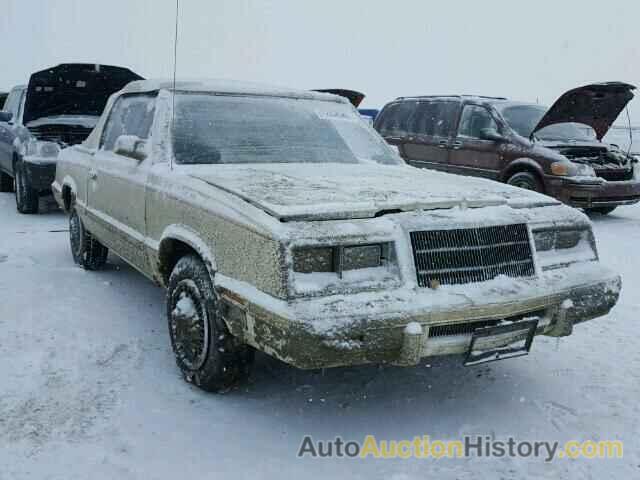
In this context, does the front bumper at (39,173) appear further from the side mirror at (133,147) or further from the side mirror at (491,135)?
→ the side mirror at (491,135)

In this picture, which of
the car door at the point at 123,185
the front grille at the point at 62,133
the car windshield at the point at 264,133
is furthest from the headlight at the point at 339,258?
the front grille at the point at 62,133

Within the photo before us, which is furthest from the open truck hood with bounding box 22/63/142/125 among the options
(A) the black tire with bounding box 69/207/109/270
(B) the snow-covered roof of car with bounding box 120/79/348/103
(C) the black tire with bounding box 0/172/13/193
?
(B) the snow-covered roof of car with bounding box 120/79/348/103

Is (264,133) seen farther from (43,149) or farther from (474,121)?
(474,121)

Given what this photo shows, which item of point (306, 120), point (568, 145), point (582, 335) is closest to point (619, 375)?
point (582, 335)

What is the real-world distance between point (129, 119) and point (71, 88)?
182 inches

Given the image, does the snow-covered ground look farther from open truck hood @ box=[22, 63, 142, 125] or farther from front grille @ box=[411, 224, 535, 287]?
open truck hood @ box=[22, 63, 142, 125]

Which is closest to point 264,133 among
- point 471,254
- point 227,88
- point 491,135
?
point 227,88

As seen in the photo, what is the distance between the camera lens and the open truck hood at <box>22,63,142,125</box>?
816 cm

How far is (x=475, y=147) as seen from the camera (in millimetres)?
8852

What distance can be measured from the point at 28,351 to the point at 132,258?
0.85 metres

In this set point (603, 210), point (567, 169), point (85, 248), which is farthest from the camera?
point (603, 210)

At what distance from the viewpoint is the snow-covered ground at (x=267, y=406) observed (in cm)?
260

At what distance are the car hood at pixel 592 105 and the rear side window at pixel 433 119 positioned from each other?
4.43 feet

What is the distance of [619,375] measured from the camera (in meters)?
3.53
